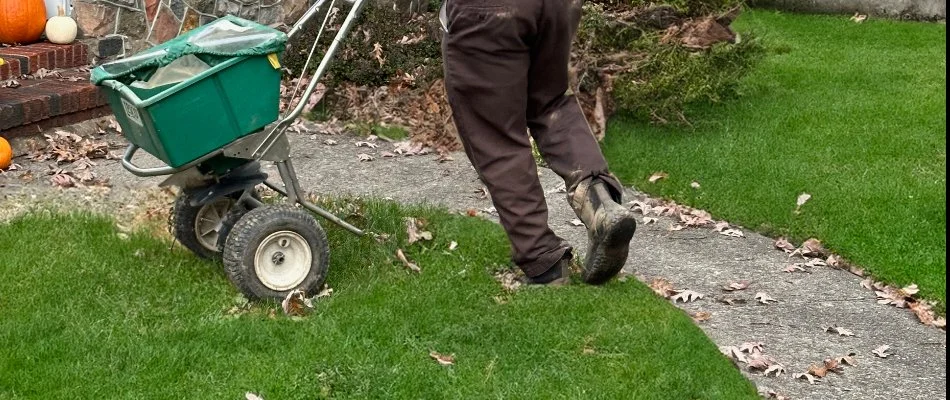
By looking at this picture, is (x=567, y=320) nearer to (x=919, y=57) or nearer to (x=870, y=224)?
(x=870, y=224)

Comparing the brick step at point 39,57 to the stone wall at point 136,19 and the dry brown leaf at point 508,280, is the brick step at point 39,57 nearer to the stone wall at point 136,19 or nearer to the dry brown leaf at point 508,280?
the stone wall at point 136,19

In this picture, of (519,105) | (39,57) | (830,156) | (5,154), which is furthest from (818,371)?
(39,57)

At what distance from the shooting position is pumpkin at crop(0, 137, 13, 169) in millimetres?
6805

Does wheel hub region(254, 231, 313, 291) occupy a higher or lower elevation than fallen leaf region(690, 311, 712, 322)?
higher

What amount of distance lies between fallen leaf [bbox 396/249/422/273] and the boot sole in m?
0.75

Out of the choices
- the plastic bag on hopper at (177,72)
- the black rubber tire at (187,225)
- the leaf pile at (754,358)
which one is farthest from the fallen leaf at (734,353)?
the plastic bag on hopper at (177,72)

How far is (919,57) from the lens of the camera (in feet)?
33.0

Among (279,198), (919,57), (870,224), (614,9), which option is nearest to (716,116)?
(614,9)

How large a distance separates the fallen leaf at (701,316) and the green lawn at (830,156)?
1.09 metres

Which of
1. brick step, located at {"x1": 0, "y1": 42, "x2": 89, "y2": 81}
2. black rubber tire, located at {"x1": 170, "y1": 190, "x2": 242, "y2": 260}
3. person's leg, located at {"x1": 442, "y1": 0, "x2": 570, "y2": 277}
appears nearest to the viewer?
person's leg, located at {"x1": 442, "y1": 0, "x2": 570, "y2": 277}

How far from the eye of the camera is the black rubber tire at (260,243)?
183 inches

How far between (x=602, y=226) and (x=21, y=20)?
5243 millimetres

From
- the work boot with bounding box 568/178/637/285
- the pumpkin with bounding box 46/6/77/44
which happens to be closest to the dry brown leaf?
the work boot with bounding box 568/178/637/285

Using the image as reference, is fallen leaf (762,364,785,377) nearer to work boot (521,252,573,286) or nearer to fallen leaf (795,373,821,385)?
fallen leaf (795,373,821,385)
